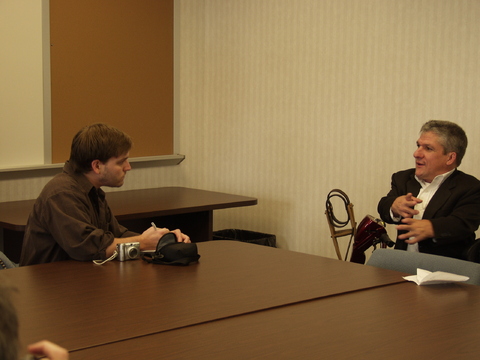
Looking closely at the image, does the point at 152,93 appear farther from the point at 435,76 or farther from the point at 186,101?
the point at 435,76

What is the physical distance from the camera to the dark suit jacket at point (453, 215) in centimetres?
321

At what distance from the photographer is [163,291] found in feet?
7.55

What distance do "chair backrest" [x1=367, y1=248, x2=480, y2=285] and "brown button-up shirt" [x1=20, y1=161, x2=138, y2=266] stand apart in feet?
3.70

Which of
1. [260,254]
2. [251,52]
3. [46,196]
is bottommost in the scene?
[260,254]

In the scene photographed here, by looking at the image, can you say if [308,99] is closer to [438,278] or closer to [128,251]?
[128,251]

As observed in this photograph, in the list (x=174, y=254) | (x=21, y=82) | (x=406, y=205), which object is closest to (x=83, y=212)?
(x=174, y=254)

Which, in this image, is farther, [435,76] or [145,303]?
[435,76]

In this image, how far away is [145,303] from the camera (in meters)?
2.16

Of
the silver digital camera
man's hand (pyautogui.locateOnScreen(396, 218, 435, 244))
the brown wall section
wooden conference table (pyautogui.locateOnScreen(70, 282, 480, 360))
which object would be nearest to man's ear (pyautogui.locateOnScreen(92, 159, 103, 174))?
the silver digital camera

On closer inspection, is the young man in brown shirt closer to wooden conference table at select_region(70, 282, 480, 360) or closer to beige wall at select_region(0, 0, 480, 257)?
wooden conference table at select_region(70, 282, 480, 360)

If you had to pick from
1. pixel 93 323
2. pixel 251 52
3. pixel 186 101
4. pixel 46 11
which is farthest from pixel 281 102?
pixel 93 323

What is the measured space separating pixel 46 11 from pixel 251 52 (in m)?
1.62

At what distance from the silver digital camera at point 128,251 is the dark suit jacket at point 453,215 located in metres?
1.37

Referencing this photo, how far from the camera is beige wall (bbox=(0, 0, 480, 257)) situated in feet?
14.2
